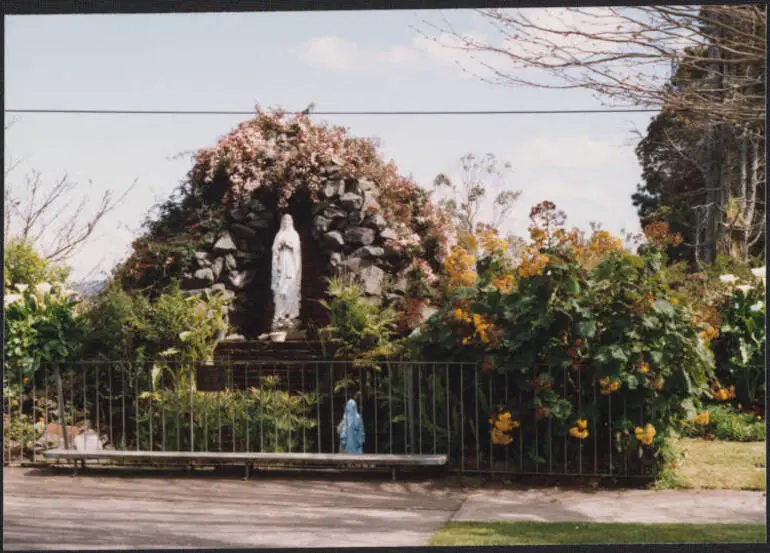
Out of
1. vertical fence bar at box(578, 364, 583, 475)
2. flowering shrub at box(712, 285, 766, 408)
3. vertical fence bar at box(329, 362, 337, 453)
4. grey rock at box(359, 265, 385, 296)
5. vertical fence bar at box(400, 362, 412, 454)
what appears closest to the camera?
vertical fence bar at box(578, 364, 583, 475)

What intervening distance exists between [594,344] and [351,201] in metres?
5.54

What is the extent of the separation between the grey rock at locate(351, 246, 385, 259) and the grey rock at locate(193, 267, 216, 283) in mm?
2008

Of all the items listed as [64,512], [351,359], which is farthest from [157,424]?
[64,512]

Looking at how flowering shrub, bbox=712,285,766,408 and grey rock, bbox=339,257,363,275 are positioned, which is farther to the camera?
grey rock, bbox=339,257,363,275

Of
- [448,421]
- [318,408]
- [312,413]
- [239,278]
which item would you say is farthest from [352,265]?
[448,421]

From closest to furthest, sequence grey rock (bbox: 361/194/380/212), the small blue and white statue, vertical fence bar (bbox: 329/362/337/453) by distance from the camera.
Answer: the small blue and white statue, vertical fence bar (bbox: 329/362/337/453), grey rock (bbox: 361/194/380/212)

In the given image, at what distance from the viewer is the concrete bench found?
25.1ft

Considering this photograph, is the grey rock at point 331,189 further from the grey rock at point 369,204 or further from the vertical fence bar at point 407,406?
the vertical fence bar at point 407,406

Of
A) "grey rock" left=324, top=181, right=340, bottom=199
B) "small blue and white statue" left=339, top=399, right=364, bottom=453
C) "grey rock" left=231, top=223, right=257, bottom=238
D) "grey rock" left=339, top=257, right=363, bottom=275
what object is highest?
"grey rock" left=324, top=181, right=340, bottom=199

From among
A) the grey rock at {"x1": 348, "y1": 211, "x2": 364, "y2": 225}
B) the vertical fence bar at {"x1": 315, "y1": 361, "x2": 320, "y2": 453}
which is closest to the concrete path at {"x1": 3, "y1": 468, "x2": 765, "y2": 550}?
the vertical fence bar at {"x1": 315, "y1": 361, "x2": 320, "y2": 453}

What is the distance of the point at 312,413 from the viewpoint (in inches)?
367

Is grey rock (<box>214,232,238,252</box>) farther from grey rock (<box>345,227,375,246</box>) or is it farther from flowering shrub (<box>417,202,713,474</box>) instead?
flowering shrub (<box>417,202,713,474</box>)

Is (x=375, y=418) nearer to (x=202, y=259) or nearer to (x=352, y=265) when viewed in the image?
(x=352, y=265)

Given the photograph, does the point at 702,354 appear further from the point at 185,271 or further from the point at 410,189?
the point at 185,271
